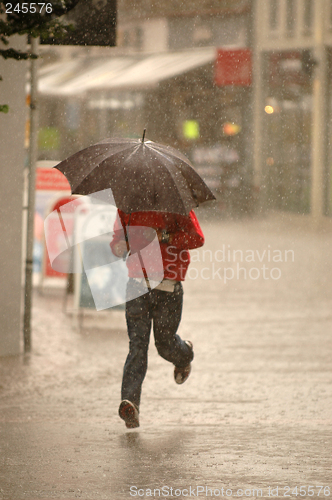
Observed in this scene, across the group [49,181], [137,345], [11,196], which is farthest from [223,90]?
[137,345]

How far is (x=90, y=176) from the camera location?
15.1ft

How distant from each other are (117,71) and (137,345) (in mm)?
19932

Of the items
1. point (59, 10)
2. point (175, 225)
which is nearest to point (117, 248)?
point (175, 225)

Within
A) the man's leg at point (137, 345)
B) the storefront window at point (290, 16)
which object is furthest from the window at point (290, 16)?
the man's leg at point (137, 345)

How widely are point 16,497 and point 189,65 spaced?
66.3 feet

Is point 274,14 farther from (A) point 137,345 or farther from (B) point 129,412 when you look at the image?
(B) point 129,412

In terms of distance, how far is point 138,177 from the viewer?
455 cm

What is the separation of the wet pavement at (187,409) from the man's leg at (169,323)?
48cm

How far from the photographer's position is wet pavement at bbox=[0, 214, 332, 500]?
4031mm

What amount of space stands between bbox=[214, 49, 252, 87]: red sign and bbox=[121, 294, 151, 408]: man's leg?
63.0ft

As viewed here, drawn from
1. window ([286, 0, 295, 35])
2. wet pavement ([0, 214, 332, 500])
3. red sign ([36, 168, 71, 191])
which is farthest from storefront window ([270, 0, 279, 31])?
wet pavement ([0, 214, 332, 500])

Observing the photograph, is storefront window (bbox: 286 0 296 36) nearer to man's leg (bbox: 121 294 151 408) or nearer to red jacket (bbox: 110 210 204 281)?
red jacket (bbox: 110 210 204 281)

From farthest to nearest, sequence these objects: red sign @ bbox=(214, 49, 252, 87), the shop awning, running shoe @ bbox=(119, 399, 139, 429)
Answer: red sign @ bbox=(214, 49, 252, 87) → the shop awning → running shoe @ bbox=(119, 399, 139, 429)

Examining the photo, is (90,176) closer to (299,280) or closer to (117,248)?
(117,248)
